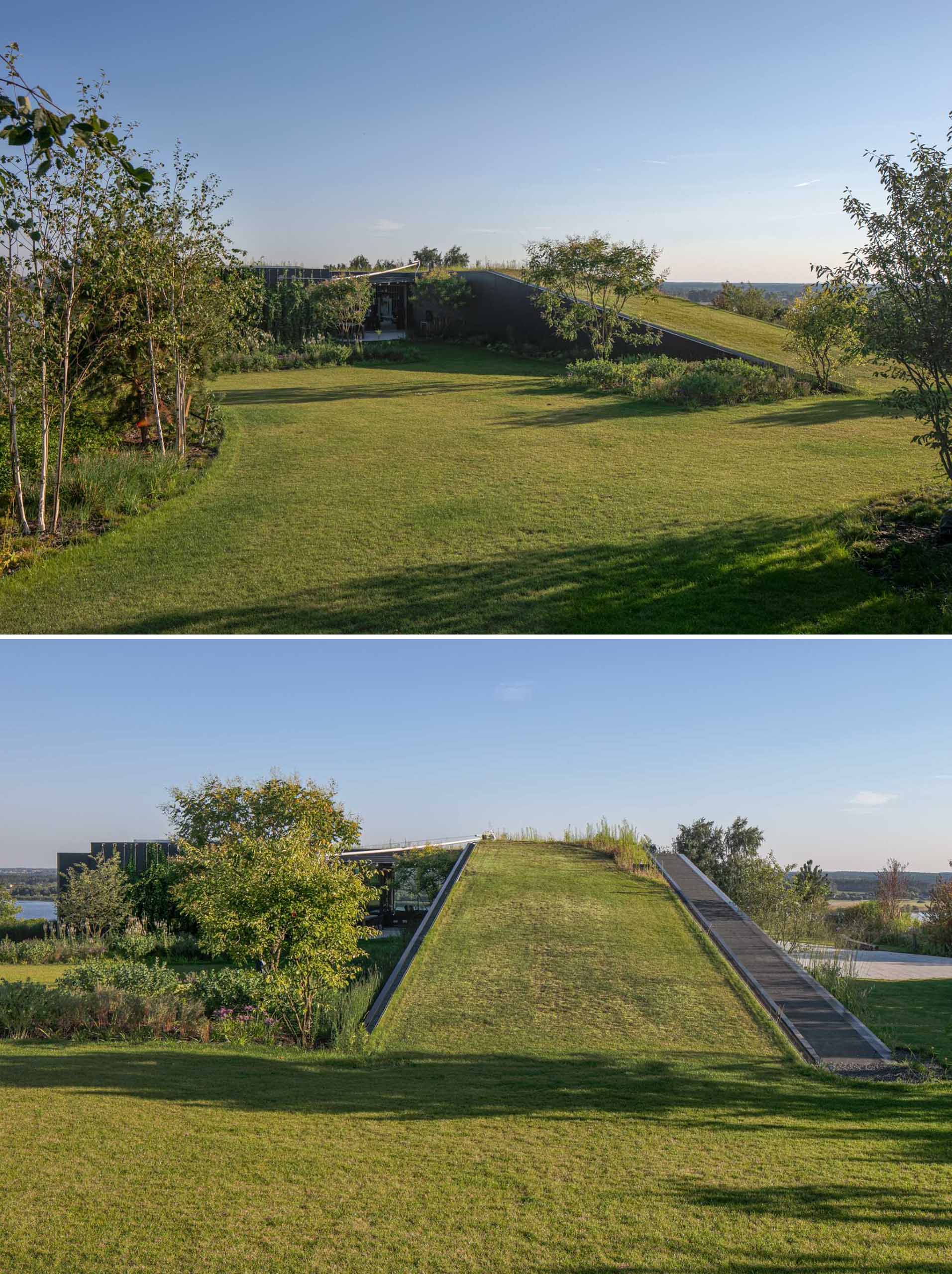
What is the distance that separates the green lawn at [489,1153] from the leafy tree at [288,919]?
0.94m

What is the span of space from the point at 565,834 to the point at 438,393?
37.4 feet

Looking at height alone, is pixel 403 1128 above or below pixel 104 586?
below

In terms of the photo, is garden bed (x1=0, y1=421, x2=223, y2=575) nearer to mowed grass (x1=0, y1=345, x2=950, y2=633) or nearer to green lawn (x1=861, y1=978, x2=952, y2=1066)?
mowed grass (x1=0, y1=345, x2=950, y2=633)

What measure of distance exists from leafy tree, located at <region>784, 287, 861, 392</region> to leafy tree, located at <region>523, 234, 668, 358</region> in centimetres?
422

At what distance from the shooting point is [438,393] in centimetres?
2258

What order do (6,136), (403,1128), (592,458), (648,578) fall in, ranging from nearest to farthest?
(6,136), (403,1128), (648,578), (592,458)

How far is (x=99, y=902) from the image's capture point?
16.3 metres

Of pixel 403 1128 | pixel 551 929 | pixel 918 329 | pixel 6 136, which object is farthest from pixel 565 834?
pixel 6 136

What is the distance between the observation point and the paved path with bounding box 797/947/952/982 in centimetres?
1180

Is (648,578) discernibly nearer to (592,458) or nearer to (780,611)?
(780,611)

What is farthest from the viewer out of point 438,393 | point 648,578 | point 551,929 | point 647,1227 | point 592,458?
point 438,393

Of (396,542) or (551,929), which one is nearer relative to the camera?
(396,542)

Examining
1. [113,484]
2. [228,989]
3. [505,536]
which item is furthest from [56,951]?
[505,536]

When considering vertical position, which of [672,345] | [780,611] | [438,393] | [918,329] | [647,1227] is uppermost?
[672,345]
